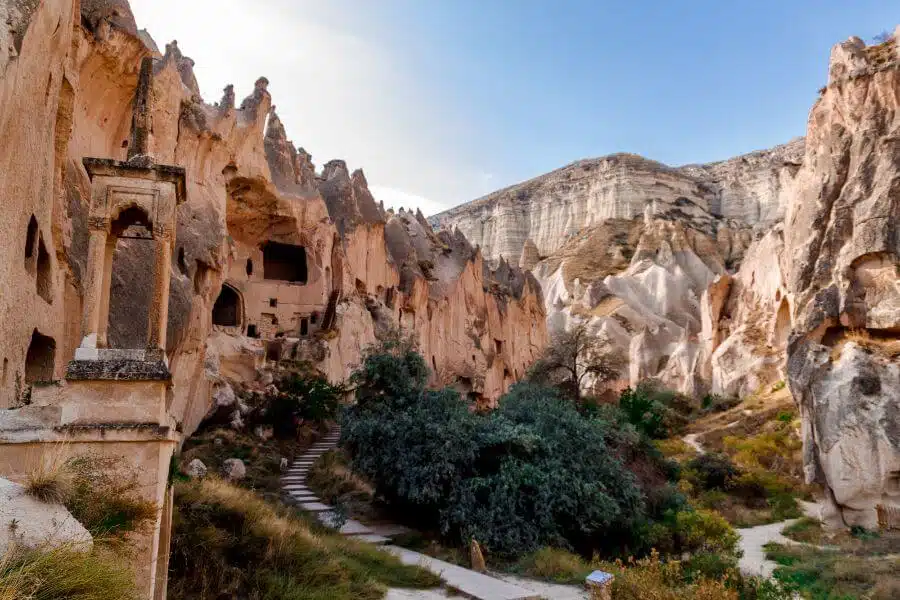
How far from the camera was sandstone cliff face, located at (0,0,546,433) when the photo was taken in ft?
27.6

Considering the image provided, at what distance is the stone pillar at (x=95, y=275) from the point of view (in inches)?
229

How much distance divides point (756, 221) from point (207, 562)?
3802 inches

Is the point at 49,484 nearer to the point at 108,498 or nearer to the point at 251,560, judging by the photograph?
the point at 108,498

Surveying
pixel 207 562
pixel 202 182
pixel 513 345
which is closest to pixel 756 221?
pixel 513 345

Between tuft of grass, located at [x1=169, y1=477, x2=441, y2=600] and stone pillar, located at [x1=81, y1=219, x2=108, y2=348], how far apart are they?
2616mm

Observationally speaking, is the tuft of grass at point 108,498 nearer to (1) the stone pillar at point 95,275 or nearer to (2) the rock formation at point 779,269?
(1) the stone pillar at point 95,275

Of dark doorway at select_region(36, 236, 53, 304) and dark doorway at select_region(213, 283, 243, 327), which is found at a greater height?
dark doorway at select_region(213, 283, 243, 327)

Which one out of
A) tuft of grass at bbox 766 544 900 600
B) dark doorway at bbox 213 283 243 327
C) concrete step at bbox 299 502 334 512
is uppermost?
dark doorway at bbox 213 283 243 327

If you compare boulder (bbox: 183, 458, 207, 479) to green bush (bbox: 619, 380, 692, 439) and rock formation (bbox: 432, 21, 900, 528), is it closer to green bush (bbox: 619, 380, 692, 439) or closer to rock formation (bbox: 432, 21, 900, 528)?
rock formation (bbox: 432, 21, 900, 528)

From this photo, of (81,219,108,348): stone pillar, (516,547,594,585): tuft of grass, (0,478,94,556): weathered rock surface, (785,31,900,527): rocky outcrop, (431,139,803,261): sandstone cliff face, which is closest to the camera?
(0,478,94,556): weathered rock surface

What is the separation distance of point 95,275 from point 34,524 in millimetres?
3193

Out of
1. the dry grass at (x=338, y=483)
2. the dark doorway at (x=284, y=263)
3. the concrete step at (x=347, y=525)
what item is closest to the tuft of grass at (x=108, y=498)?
the concrete step at (x=347, y=525)

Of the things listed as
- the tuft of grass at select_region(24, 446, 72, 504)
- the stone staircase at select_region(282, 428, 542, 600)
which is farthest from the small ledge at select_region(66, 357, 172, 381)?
the stone staircase at select_region(282, 428, 542, 600)

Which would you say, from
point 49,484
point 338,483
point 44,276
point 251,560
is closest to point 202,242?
point 338,483
